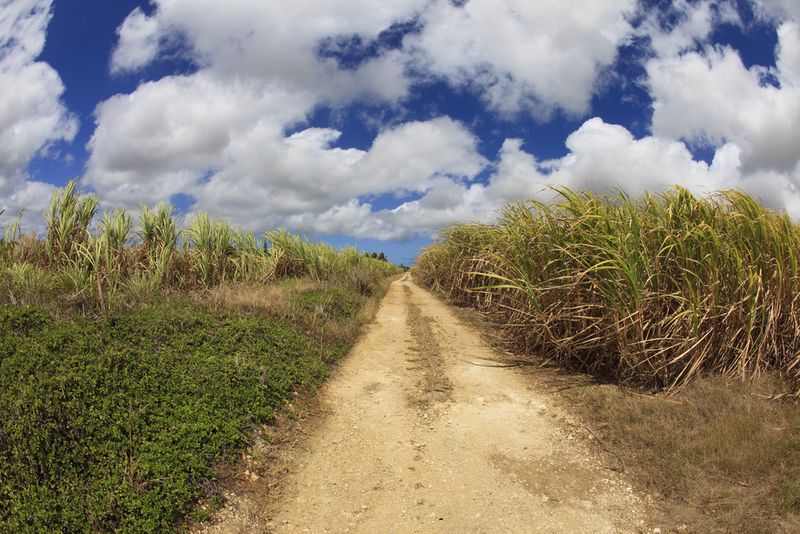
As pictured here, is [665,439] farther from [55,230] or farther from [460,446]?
[55,230]

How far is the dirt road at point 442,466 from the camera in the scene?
11.2 feet

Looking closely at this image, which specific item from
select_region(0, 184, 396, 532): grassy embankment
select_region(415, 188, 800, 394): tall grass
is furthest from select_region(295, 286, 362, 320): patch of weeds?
select_region(415, 188, 800, 394): tall grass

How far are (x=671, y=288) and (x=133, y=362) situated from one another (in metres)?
5.80

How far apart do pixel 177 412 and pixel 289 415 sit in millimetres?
1247

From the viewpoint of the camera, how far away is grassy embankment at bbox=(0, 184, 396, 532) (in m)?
3.15

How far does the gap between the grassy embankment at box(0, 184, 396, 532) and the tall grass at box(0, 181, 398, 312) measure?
3 centimetres

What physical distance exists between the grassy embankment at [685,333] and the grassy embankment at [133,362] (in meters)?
3.44

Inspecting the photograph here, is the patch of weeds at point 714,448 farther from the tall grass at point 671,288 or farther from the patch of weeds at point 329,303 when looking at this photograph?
the patch of weeds at point 329,303

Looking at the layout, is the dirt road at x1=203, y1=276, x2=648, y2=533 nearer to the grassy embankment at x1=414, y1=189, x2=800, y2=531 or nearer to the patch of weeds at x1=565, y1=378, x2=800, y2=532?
the patch of weeds at x1=565, y1=378, x2=800, y2=532

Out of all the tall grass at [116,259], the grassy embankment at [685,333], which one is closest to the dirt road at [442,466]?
the grassy embankment at [685,333]

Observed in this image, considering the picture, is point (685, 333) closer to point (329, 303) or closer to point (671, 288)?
point (671, 288)

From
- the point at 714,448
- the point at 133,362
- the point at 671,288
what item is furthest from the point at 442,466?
the point at 671,288

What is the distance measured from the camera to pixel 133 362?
4453 mm

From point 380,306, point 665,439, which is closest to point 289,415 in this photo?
point 665,439
